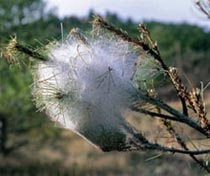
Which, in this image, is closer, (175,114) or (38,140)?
(175,114)

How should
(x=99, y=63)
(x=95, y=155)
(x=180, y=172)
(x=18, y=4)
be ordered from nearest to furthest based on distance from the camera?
(x=99, y=63), (x=18, y=4), (x=180, y=172), (x=95, y=155)

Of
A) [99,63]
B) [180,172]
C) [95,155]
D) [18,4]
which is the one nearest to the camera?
[99,63]

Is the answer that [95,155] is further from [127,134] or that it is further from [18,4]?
[127,134]

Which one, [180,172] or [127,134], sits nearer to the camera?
[127,134]

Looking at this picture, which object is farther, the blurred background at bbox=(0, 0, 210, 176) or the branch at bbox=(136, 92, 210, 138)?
the blurred background at bbox=(0, 0, 210, 176)

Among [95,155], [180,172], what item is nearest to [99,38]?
[180,172]

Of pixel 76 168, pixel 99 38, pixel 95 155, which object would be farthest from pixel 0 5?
pixel 99 38

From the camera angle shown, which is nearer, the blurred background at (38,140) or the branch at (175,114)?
the branch at (175,114)

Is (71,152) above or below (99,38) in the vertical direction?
below

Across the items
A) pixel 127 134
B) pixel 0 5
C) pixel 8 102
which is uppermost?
pixel 127 134
